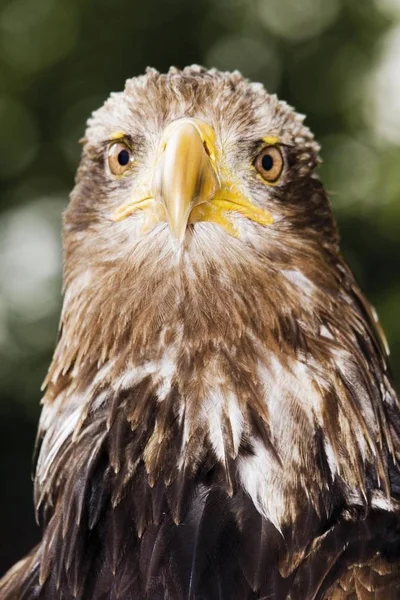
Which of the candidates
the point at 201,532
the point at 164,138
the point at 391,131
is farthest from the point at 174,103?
the point at 391,131

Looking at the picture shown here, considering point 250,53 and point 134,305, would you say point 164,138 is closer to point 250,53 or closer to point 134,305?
point 134,305

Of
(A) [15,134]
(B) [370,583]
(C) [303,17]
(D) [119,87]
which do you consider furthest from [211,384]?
(C) [303,17]

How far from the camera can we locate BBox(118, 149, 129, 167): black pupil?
2.58 meters

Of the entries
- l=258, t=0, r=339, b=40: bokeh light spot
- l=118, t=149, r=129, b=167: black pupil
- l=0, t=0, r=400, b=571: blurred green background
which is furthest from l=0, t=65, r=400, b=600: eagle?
l=258, t=0, r=339, b=40: bokeh light spot

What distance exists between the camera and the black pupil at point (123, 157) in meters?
2.58

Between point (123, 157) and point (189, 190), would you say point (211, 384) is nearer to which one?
point (189, 190)

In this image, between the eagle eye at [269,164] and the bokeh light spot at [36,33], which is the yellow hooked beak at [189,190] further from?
the bokeh light spot at [36,33]

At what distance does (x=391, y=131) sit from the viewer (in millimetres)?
9594

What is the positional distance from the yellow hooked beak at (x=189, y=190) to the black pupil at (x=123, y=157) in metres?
0.14

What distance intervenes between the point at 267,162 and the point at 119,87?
6.83 metres

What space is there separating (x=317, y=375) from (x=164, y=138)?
0.77 meters

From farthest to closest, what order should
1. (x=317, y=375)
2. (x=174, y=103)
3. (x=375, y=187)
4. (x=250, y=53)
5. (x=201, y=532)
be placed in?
(x=250, y=53) < (x=375, y=187) < (x=174, y=103) < (x=317, y=375) < (x=201, y=532)

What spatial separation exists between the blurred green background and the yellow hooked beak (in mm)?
6756

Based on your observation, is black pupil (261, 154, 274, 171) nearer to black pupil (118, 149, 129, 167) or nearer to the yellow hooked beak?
the yellow hooked beak
